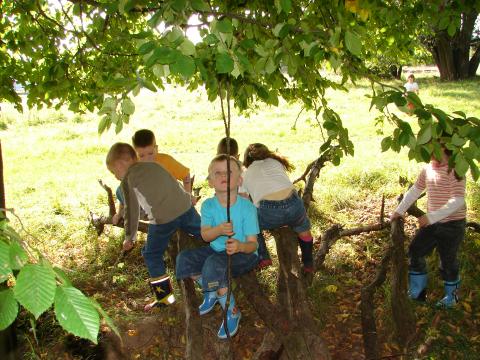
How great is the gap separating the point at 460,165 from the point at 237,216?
60.5 inches

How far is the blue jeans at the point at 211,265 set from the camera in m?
2.97

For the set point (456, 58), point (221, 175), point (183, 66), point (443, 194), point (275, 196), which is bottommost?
point (443, 194)

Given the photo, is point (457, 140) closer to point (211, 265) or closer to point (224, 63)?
point (224, 63)

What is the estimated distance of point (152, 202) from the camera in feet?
12.0

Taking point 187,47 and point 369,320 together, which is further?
point 369,320

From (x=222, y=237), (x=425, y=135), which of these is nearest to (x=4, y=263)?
(x=425, y=135)

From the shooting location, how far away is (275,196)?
3721 mm

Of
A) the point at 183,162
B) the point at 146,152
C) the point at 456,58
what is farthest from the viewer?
the point at 456,58

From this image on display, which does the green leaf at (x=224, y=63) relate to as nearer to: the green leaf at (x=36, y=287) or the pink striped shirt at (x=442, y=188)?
the green leaf at (x=36, y=287)

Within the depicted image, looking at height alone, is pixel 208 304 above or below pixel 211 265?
below

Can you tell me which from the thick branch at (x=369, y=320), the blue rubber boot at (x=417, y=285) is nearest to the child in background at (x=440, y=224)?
the blue rubber boot at (x=417, y=285)

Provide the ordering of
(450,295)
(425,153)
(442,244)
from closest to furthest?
(425,153) < (442,244) < (450,295)

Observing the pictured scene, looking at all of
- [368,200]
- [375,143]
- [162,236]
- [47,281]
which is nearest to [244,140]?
[375,143]

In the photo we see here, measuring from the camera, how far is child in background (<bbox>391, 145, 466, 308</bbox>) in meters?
3.62
